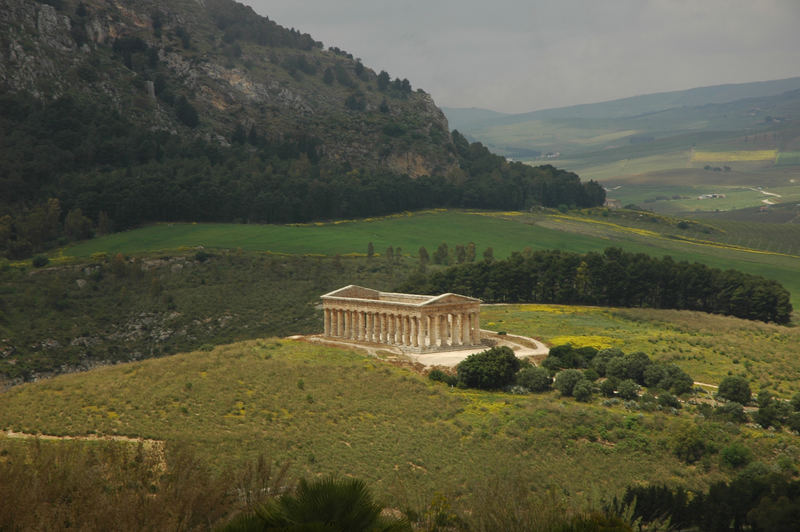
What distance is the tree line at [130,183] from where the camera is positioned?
151 m

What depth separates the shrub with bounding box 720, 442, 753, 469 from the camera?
173ft

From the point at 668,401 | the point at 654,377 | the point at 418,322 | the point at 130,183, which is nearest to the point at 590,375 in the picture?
the point at 654,377

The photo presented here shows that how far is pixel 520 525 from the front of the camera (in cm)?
2844

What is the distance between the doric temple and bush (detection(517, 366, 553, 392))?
15.7m

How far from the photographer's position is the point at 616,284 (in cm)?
11338

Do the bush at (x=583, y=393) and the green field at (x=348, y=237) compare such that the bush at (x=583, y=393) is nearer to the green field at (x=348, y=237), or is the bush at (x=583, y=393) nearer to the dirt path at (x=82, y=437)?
the dirt path at (x=82, y=437)

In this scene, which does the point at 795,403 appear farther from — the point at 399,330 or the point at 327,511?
the point at 327,511

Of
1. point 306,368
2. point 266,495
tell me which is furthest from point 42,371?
point 266,495

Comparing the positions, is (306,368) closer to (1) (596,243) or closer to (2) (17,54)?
(1) (596,243)

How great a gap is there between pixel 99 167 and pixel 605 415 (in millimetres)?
138644

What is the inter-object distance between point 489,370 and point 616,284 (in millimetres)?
49423

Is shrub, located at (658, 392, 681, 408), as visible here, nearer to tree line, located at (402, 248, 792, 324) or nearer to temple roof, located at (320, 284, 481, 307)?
temple roof, located at (320, 284, 481, 307)

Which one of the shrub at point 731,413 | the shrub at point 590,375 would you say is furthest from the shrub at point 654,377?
the shrub at point 731,413

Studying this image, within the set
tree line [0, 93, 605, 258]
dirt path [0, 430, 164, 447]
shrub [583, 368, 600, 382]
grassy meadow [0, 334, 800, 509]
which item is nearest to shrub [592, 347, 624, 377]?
shrub [583, 368, 600, 382]
